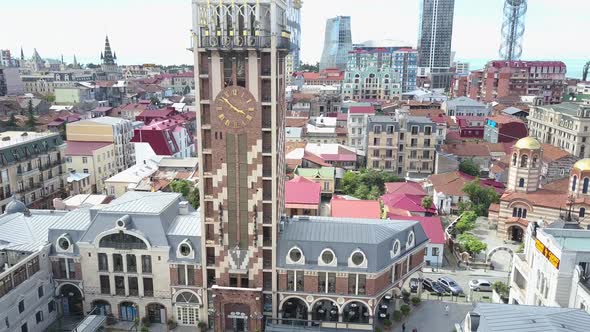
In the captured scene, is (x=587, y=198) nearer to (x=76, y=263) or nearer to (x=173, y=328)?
(x=173, y=328)

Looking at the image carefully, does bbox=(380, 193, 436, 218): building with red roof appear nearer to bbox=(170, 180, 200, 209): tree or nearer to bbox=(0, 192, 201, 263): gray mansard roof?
bbox=(170, 180, 200, 209): tree

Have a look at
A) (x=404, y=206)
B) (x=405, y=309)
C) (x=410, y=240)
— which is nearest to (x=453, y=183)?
(x=404, y=206)

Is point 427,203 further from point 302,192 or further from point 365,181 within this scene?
point 302,192

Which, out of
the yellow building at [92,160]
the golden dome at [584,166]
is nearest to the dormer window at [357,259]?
the golden dome at [584,166]

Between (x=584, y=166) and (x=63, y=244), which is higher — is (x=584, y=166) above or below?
above

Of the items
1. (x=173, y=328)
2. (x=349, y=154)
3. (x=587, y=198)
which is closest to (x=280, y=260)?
(x=173, y=328)
